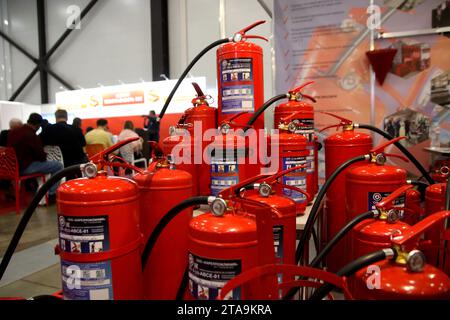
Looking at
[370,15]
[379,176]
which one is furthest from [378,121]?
[379,176]

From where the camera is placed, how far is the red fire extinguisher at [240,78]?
4.34 ft

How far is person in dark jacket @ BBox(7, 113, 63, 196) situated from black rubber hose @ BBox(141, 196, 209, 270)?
321cm

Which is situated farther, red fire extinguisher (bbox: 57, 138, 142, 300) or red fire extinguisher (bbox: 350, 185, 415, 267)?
red fire extinguisher (bbox: 350, 185, 415, 267)

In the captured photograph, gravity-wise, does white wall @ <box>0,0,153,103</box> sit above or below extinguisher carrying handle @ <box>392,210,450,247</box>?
above

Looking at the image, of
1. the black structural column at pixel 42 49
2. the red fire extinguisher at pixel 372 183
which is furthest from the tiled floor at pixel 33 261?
the black structural column at pixel 42 49

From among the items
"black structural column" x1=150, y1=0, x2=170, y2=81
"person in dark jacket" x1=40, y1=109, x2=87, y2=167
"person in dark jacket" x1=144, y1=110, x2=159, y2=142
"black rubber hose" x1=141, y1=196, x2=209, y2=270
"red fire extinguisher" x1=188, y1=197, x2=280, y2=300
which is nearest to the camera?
"red fire extinguisher" x1=188, y1=197, x2=280, y2=300

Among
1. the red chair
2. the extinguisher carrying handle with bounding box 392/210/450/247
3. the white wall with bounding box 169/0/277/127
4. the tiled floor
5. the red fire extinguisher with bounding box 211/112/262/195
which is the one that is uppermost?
the white wall with bounding box 169/0/277/127

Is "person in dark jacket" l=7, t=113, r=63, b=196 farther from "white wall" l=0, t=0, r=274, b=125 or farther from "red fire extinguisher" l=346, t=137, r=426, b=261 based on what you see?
"red fire extinguisher" l=346, t=137, r=426, b=261

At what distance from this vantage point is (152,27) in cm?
577

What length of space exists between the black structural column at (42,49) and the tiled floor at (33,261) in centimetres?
468

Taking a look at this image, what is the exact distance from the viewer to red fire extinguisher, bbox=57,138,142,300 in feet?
2.61

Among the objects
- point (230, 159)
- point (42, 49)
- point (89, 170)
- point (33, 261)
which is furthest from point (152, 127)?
point (89, 170)

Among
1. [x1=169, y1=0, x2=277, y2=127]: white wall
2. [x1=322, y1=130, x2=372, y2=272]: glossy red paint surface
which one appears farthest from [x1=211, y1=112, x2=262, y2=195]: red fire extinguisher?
[x1=169, y1=0, x2=277, y2=127]: white wall
